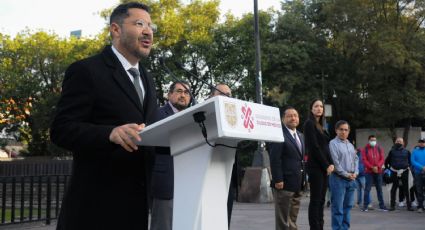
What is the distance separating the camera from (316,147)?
7719 millimetres

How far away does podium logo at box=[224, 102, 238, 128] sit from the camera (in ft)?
A: 8.06

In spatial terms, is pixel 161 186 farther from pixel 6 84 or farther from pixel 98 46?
pixel 6 84

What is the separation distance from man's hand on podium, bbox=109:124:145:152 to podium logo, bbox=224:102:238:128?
15.8 inches

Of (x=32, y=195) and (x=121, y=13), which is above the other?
(x=121, y=13)

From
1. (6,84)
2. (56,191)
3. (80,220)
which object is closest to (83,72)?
(80,220)

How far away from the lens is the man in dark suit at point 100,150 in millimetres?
2639

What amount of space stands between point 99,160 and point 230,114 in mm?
731

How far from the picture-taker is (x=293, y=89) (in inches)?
1286

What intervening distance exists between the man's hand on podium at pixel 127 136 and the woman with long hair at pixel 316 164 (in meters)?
5.54

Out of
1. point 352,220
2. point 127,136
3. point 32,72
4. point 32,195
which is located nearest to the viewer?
point 127,136

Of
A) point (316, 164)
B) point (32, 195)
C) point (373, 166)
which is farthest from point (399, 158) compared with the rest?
point (32, 195)

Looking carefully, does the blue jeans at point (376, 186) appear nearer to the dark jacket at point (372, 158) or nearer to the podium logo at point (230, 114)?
the dark jacket at point (372, 158)

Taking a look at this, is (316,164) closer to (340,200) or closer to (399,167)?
(340,200)

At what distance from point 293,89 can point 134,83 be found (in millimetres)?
30259
